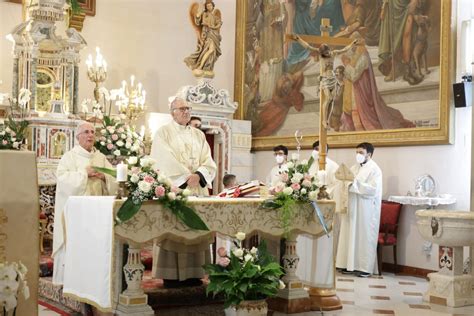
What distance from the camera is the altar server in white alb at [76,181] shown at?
6531 mm

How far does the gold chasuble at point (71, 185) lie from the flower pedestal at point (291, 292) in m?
2.02

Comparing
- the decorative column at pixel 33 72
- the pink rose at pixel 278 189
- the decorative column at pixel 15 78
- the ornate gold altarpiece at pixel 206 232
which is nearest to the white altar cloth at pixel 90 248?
the ornate gold altarpiece at pixel 206 232

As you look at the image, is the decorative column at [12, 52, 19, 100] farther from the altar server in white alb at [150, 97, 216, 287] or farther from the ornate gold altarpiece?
the ornate gold altarpiece

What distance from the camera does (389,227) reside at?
377 inches

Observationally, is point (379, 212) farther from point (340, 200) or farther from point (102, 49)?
point (102, 49)

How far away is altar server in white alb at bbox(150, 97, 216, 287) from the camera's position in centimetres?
637

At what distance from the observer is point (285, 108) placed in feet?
41.1

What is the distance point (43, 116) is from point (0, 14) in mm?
2464

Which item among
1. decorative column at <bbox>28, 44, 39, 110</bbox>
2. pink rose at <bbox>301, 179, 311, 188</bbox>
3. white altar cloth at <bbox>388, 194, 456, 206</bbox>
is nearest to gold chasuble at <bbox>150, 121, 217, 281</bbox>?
pink rose at <bbox>301, 179, 311, 188</bbox>

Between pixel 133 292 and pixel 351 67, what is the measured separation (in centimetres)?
680

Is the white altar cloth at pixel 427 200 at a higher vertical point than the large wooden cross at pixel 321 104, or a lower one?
lower

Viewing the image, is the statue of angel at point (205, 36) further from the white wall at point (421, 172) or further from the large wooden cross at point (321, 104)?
the large wooden cross at point (321, 104)

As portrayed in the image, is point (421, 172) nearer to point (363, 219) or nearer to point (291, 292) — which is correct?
point (363, 219)

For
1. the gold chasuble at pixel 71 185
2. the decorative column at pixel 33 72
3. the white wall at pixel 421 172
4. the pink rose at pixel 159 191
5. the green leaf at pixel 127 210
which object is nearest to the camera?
the green leaf at pixel 127 210
